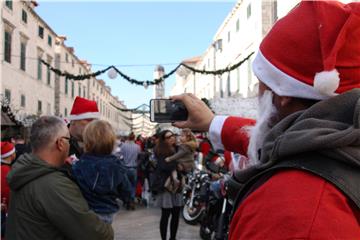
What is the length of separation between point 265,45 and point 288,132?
0.92 ft

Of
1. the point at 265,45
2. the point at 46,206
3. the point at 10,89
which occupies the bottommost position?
the point at 46,206

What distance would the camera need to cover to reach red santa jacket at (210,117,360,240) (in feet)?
2.49

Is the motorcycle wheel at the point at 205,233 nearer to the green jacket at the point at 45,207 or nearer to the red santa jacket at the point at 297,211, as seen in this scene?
the green jacket at the point at 45,207

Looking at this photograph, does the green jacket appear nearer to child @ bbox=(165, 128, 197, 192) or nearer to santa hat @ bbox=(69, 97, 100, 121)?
santa hat @ bbox=(69, 97, 100, 121)

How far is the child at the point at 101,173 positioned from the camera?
10.1ft

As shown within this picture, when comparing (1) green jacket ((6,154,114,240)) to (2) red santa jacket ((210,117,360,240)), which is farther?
(1) green jacket ((6,154,114,240))

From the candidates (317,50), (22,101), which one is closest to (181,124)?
(317,50)

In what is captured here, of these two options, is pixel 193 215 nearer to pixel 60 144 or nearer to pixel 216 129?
pixel 60 144

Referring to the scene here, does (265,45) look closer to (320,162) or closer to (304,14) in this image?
(304,14)

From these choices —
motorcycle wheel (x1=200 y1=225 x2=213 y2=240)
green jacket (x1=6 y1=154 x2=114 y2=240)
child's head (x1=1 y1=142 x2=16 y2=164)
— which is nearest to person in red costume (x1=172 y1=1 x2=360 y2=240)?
green jacket (x1=6 y1=154 x2=114 y2=240)

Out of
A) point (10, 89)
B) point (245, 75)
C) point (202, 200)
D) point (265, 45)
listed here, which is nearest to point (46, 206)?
point (265, 45)

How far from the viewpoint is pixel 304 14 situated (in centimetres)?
101

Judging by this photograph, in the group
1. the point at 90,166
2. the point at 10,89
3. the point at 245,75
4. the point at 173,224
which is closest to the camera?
the point at 90,166

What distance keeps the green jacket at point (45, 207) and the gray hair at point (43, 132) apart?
0.38 feet
